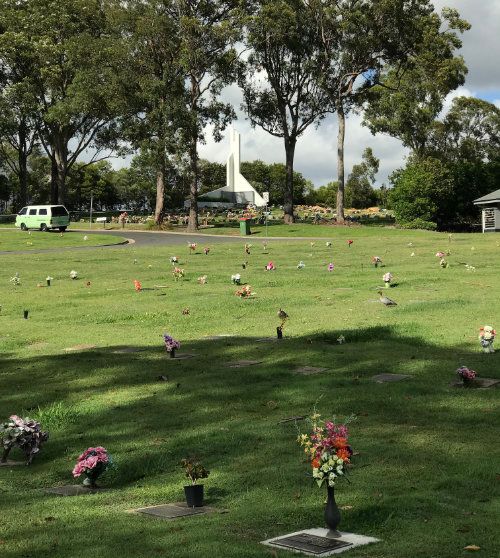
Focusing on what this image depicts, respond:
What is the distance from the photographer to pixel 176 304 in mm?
19047

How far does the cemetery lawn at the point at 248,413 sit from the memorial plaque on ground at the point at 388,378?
0.76 feet

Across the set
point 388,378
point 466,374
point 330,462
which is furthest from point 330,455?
point 388,378

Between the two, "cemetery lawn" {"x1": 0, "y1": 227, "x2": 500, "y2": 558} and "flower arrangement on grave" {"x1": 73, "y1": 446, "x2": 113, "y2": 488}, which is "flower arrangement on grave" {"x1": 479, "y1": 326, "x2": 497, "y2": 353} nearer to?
"cemetery lawn" {"x1": 0, "y1": 227, "x2": 500, "y2": 558}

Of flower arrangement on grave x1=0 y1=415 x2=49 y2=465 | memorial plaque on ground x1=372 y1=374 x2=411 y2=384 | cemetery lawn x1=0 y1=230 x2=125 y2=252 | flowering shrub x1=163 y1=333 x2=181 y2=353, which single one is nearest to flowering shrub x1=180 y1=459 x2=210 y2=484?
flower arrangement on grave x1=0 y1=415 x2=49 y2=465

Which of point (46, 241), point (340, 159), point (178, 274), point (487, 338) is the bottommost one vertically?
point (487, 338)

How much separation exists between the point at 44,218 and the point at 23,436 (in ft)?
190

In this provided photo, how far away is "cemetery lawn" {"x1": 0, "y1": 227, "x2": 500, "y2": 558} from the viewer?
5.84 metres

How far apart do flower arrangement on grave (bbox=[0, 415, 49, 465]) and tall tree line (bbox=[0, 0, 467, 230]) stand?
180 feet

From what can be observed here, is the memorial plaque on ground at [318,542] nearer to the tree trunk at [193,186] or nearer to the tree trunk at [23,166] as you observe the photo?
the tree trunk at [193,186]

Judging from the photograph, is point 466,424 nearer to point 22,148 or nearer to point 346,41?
point 346,41

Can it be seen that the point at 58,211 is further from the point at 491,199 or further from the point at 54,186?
the point at 491,199

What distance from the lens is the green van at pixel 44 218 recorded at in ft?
210

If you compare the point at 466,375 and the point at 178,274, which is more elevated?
the point at 178,274

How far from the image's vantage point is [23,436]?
26.3ft
